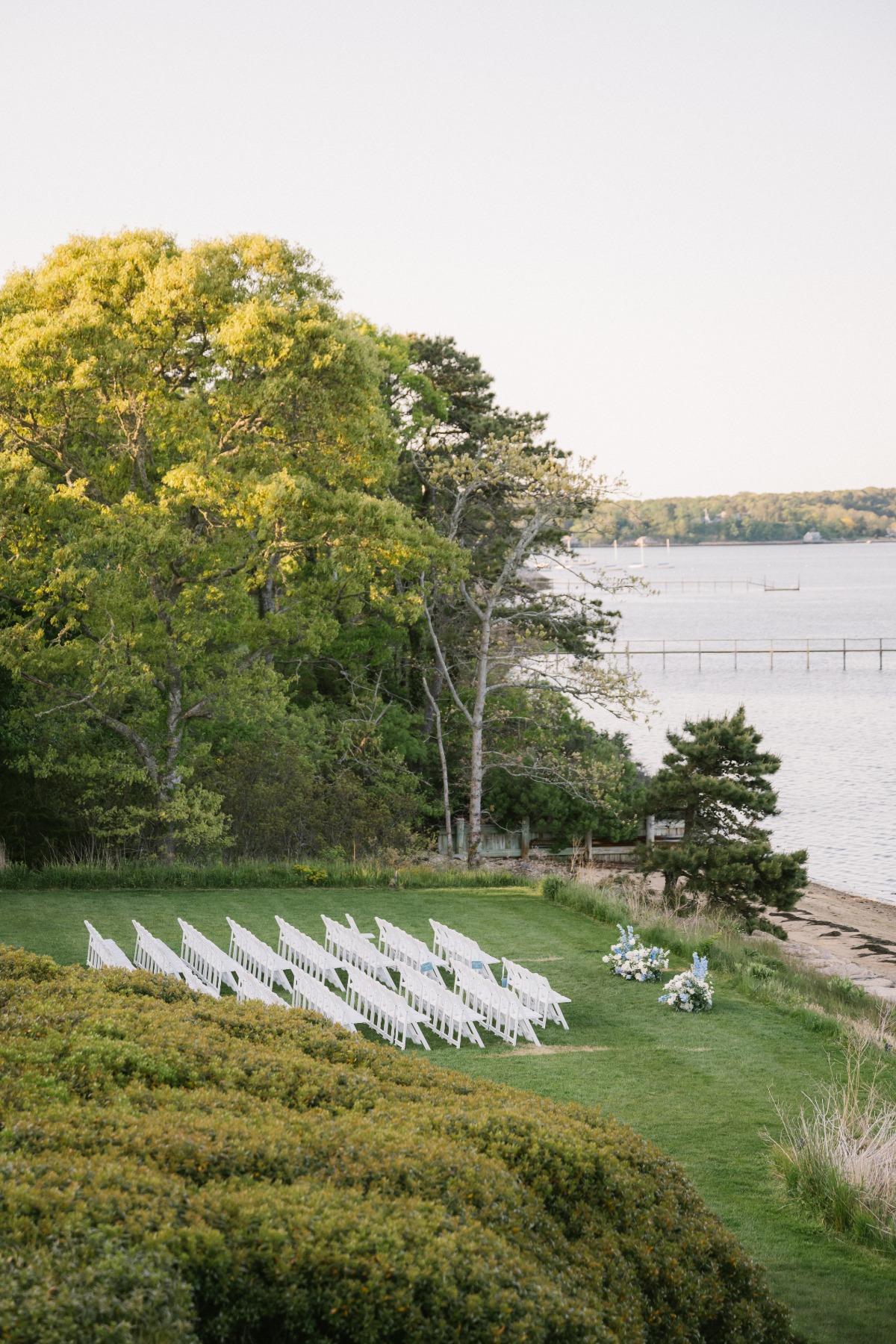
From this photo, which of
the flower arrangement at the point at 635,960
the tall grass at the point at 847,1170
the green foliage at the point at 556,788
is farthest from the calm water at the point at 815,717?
the tall grass at the point at 847,1170

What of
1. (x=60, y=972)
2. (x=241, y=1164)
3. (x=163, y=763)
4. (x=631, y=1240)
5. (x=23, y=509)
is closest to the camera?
(x=241, y=1164)

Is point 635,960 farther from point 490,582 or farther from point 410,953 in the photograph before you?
point 490,582

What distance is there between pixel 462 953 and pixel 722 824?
9848 mm

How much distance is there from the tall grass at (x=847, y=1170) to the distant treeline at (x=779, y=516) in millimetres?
158010

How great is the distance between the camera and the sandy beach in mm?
21562

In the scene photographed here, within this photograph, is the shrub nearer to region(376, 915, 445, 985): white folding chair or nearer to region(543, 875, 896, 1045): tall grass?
region(543, 875, 896, 1045): tall grass

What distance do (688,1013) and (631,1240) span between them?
313 inches

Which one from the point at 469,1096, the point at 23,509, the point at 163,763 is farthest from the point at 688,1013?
the point at 23,509

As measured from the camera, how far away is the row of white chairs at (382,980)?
37.0ft

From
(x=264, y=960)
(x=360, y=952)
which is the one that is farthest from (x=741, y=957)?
(x=264, y=960)

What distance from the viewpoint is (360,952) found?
1339cm

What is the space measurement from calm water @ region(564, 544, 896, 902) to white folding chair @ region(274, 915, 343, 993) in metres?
14.9

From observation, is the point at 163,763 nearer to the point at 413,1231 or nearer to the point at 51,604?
the point at 51,604

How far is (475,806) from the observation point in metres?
26.2
